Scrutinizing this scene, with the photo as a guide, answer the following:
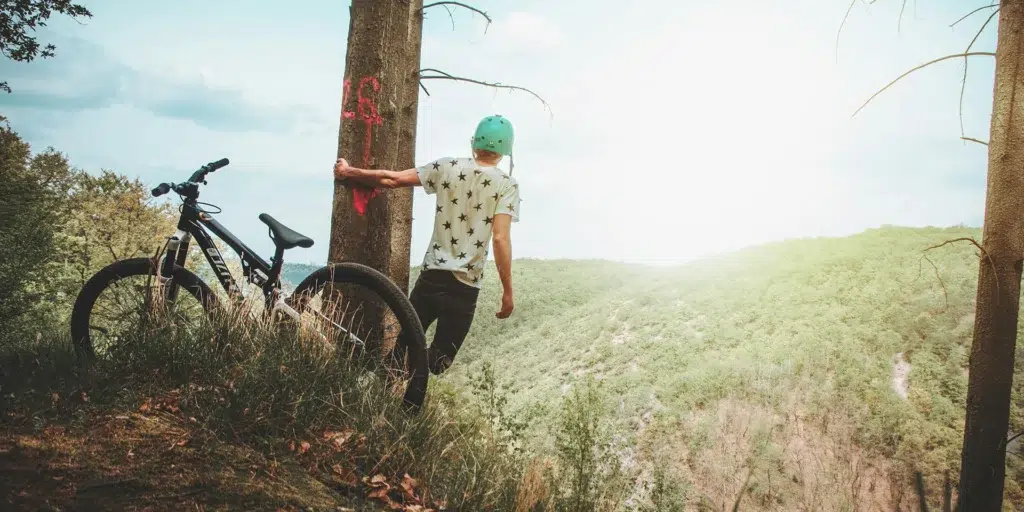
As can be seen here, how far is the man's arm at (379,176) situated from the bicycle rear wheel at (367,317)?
2.45 feet

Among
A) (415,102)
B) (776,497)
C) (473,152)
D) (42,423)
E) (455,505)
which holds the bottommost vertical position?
(776,497)

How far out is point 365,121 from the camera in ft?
15.2

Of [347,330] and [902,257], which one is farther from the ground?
[902,257]

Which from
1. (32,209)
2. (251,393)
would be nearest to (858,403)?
(251,393)

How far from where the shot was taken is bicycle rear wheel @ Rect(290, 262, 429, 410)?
389 cm

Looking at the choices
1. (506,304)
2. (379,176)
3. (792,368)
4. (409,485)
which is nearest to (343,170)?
(379,176)

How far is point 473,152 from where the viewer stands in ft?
14.8

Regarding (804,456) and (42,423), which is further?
(804,456)

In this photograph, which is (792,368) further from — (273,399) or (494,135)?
(273,399)

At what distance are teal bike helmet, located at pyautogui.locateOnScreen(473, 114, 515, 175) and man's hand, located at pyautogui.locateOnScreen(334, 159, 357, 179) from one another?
0.95m

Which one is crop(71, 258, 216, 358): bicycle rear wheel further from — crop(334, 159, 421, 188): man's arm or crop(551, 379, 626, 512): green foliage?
crop(551, 379, 626, 512): green foliage

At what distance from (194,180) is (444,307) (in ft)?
6.83

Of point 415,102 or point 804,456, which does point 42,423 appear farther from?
point 804,456

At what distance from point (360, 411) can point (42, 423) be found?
61.4 inches
